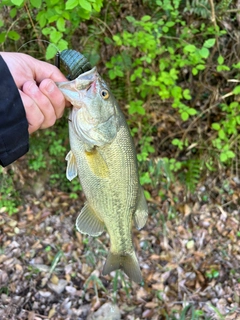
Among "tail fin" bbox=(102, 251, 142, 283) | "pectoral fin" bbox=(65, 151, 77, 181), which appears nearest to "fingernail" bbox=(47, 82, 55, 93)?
"pectoral fin" bbox=(65, 151, 77, 181)

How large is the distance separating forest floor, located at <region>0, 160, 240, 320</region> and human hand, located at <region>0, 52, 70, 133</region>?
6.98 feet

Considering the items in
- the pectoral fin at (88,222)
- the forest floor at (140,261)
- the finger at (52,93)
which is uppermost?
the finger at (52,93)

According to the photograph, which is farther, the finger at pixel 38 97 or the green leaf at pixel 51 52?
the green leaf at pixel 51 52

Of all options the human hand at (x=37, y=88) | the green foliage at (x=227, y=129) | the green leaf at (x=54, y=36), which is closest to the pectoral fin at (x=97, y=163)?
the human hand at (x=37, y=88)

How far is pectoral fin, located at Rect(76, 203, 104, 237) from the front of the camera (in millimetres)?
2018

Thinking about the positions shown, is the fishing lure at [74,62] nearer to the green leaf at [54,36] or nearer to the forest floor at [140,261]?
the green leaf at [54,36]

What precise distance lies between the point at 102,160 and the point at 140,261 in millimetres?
2199

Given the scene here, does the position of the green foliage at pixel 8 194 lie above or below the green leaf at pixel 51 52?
below

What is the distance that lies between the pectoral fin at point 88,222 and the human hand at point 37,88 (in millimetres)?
599

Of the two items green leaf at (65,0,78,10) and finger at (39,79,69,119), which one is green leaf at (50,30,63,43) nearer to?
green leaf at (65,0,78,10)

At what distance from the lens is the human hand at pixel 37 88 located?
63.9 inches

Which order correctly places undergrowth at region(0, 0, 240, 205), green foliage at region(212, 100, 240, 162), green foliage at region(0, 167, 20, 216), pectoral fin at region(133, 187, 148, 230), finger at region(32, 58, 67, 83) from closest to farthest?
finger at region(32, 58, 67, 83), pectoral fin at region(133, 187, 148, 230), undergrowth at region(0, 0, 240, 205), green foliage at region(212, 100, 240, 162), green foliage at region(0, 167, 20, 216)

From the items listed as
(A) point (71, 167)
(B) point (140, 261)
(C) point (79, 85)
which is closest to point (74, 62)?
(C) point (79, 85)

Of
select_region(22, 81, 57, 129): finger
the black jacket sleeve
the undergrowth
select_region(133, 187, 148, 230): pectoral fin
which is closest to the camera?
the black jacket sleeve
